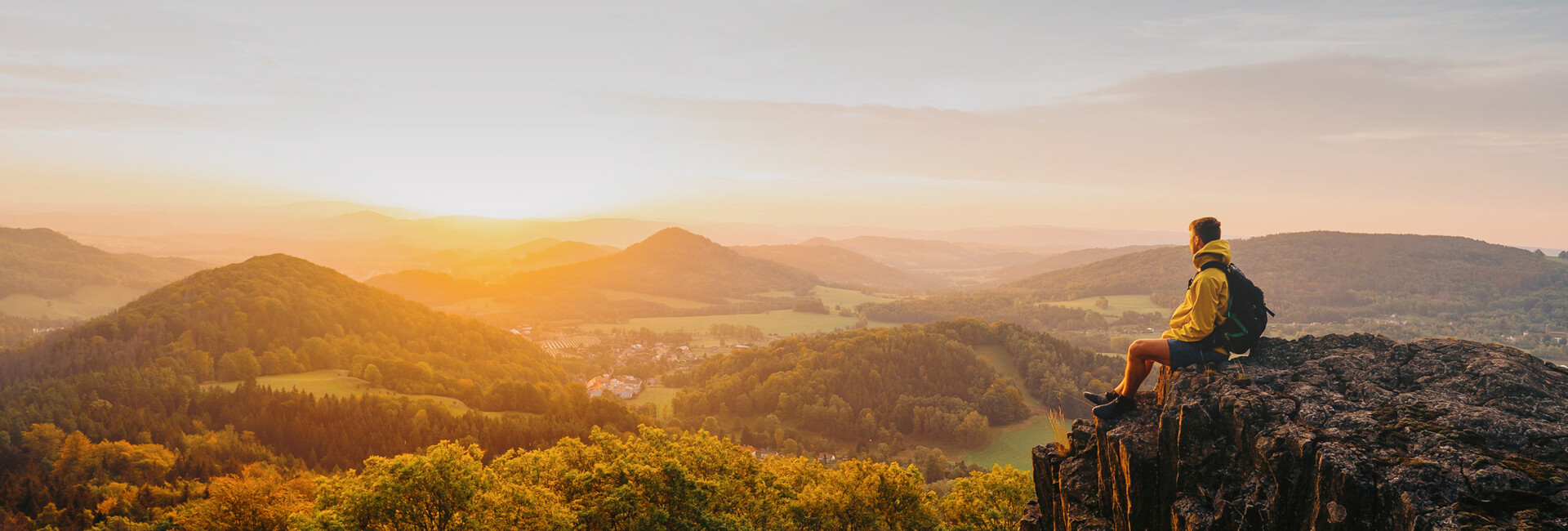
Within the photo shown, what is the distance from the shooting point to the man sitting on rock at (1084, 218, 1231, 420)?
10438 millimetres

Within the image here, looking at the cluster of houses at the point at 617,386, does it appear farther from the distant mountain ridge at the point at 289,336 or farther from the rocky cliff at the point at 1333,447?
the rocky cliff at the point at 1333,447

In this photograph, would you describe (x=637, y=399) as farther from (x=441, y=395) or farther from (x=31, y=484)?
(x=31, y=484)

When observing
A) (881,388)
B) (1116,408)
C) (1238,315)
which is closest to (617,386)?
(881,388)

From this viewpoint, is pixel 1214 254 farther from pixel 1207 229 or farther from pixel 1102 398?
pixel 1102 398

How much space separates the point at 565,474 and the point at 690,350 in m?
136

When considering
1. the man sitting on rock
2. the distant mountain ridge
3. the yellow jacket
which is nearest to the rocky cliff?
the man sitting on rock

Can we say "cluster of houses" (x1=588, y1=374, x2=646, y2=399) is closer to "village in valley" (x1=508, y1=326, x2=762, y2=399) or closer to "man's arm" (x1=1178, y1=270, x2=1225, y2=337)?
"village in valley" (x1=508, y1=326, x2=762, y2=399)

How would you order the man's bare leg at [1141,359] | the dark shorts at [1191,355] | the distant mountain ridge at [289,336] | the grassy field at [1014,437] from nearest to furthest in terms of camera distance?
1. the dark shorts at [1191,355]
2. the man's bare leg at [1141,359]
3. the grassy field at [1014,437]
4. the distant mountain ridge at [289,336]

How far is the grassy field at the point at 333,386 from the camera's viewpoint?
72894 mm

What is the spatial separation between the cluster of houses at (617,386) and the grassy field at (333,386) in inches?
1127

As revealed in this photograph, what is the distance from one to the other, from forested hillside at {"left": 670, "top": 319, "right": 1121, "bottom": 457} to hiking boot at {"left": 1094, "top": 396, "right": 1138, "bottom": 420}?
7589cm

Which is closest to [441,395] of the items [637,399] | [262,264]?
[637,399]

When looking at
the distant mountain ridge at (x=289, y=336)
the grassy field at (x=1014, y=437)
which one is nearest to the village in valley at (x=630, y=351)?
the distant mountain ridge at (x=289, y=336)

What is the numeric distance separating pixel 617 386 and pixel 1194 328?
112 metres
